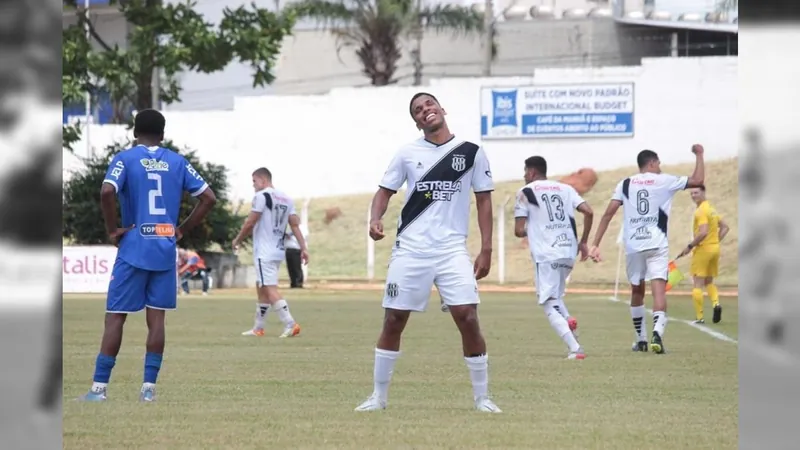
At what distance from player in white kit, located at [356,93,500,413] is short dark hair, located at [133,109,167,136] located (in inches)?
74.1

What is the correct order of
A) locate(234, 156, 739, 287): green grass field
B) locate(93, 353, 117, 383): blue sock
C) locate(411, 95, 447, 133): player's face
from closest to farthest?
locate(411, 95, 447, 133): player's face, locate(93, 353, 117, 383): blue sock, locate(234, 156, 739, 287): green grass field

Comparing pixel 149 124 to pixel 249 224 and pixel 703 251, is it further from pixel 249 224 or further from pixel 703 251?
pixel 703 251

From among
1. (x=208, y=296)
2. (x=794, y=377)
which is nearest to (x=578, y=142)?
(x=208, y=296)

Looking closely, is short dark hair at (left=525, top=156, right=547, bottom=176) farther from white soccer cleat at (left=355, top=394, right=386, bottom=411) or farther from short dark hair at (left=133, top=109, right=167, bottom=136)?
white soccer cleat at (left=355, top=394, right=386, bottom=411)

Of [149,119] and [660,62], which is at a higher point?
[660,62]

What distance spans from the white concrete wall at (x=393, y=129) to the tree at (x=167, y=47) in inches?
713

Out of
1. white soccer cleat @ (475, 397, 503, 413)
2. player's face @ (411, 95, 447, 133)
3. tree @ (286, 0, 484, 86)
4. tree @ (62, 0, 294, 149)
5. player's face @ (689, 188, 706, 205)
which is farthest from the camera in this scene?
tree @ (286, 0, 484, 86)

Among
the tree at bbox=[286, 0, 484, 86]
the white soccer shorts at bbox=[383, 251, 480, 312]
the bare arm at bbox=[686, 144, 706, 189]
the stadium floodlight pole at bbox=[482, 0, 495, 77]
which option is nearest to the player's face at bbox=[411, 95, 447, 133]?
the white soccer shorts at bbox=[383, 251, 480, 312]

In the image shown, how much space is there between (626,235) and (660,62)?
41400 mm

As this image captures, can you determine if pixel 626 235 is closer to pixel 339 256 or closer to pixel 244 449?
pixel 244 449

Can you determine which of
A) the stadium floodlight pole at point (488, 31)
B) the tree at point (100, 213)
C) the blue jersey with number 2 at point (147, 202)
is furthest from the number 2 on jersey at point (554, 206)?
the stadium floodlight pole at point (488, 31)

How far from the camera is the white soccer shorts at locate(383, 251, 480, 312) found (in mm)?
9750

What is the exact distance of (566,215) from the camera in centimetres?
1662

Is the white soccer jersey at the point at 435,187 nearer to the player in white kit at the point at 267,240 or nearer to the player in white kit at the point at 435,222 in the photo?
the player in white kit at the point at 435,222
